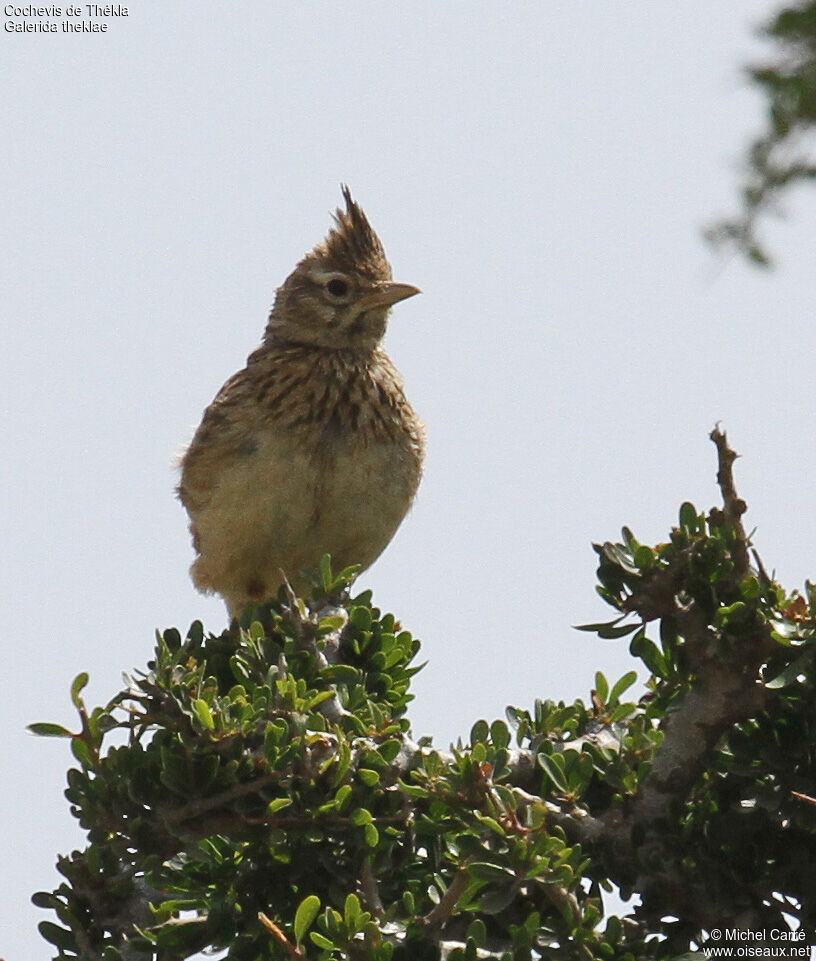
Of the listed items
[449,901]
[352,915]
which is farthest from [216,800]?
[449,901]

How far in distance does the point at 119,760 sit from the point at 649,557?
1.47 meters

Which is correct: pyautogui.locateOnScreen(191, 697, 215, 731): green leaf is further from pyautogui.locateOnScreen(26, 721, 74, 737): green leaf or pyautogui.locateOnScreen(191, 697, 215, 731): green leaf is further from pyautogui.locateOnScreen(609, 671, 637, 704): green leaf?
pyautogui.locateOnScreen(609, 671, 637, 704): green leaf

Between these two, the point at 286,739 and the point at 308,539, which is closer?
the point at 286,739

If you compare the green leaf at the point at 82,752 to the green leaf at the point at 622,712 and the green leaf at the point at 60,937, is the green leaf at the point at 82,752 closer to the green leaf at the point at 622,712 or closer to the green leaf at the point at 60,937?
the green leaf at the point at 60,937

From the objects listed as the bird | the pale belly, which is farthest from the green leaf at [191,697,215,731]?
the pale belly

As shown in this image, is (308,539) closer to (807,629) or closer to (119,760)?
(119,760)

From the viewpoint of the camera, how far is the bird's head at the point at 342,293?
770 centimetres

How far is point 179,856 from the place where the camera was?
→ 4094mm

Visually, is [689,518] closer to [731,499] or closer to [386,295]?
[731,499]

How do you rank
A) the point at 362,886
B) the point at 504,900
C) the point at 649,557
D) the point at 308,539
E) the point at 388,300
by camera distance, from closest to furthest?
the point at 504,900
the point at 362,886
the point at 649,557
the point at 308,539
the point at 388,300

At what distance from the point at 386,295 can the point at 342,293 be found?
26 centimetres

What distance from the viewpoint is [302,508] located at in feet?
22.4

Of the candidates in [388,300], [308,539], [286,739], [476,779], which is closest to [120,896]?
[286,739]

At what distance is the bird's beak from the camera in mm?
7578
